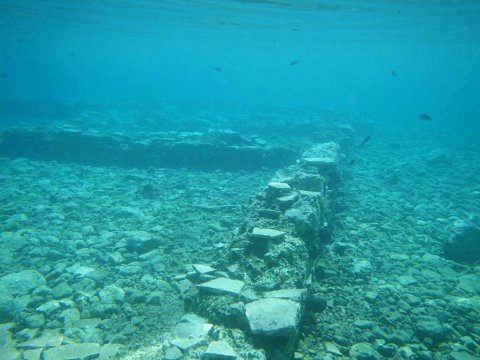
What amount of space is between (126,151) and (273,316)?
13.3 m

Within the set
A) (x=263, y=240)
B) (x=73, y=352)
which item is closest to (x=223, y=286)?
(x=263, y=240)

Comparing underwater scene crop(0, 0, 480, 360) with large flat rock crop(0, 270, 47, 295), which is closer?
underwater scene crop(0, 0, 480, 360)

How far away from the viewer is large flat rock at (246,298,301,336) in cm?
349

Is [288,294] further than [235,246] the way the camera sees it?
No

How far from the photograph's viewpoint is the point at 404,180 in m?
14.4

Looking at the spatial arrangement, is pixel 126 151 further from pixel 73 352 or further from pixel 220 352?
pixel 220 352

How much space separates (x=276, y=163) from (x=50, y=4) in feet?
64.1

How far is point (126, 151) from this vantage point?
15.4 metres

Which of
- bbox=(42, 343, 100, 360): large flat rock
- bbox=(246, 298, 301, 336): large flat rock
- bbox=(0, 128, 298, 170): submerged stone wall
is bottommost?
bbox=(0, 128, 298, 170): submerged stone wall

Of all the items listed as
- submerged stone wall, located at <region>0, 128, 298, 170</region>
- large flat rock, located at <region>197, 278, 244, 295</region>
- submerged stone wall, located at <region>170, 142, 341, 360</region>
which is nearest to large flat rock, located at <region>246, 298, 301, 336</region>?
submerged stone wall, located at <region>170, 142, 341, 360</region>

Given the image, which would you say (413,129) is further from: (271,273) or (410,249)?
(271,273)

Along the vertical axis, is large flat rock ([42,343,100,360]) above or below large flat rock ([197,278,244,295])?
below

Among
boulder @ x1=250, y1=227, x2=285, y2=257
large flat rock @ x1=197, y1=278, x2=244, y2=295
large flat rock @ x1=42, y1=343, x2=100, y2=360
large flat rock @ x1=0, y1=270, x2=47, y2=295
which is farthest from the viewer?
large flat rock @ x1=0, y1=270, x2=47, y2=295

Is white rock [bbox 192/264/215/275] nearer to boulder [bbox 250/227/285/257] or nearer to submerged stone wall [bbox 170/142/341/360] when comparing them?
submerged stone wall [bbox 170/142/341/360]
